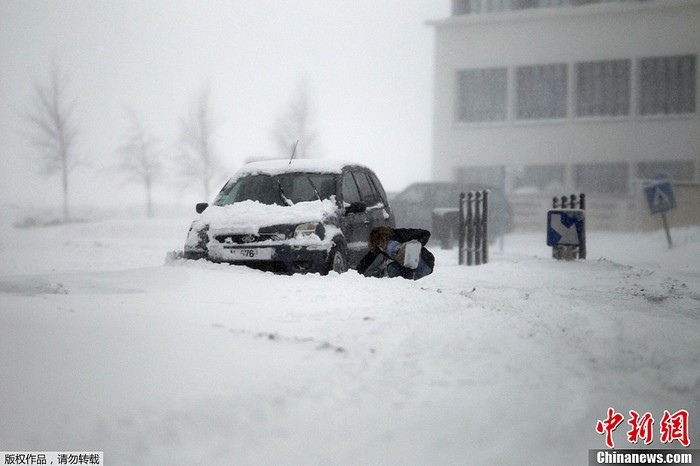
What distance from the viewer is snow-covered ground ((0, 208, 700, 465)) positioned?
446 cm

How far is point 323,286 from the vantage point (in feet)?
29.3

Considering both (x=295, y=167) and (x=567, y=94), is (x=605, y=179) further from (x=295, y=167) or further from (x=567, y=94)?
(x=295, y=167)

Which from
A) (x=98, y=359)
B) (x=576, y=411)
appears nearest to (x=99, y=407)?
(x=98, y=359)

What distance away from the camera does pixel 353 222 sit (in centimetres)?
1077

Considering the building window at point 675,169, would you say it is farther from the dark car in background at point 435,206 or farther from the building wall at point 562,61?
the dark car in background at point 435,206

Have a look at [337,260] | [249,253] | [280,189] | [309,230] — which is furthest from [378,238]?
[249,253]

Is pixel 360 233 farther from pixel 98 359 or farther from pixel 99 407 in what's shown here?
pixel 99 407

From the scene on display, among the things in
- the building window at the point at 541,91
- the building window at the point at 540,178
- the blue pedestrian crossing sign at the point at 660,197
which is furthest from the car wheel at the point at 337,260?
the building window at the point at 541,91

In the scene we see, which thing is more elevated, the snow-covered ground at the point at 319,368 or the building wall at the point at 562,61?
the building wall at the point at 562,61

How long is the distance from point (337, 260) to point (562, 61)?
82.0 feet

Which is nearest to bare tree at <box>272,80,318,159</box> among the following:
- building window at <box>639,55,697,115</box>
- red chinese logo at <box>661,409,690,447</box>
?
building window at <box>639,55,697,115</box>

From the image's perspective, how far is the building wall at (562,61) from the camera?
103 ft

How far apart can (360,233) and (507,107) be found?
23726 millimetres

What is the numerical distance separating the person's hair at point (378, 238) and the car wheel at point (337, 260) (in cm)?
36
